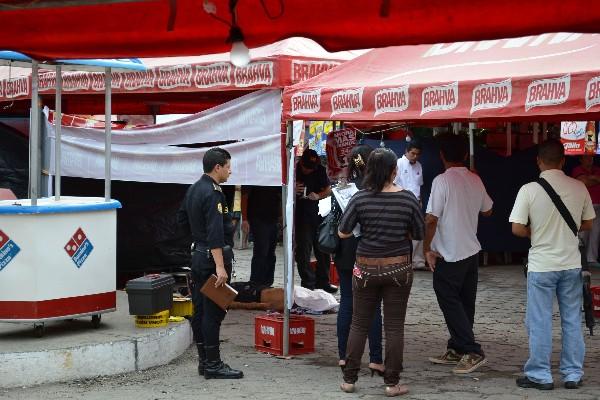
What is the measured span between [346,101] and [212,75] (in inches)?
110

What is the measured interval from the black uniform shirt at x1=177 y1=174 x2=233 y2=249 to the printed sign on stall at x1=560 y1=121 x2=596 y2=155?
1001 cm

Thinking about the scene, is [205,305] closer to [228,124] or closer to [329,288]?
[228,124]

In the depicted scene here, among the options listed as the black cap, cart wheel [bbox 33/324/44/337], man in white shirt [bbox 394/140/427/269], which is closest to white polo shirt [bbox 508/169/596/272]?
cart wheel [bbox 33/324/44/337]

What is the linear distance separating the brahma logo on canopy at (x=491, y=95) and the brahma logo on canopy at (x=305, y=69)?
8.54 ft

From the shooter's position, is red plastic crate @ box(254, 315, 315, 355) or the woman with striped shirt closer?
the woman with striped shirt

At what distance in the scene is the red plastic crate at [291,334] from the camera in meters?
8.73

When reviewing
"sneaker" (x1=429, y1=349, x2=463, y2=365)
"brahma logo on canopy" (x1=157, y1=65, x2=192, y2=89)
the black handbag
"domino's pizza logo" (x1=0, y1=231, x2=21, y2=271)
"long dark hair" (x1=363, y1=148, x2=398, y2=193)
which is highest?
"brahma logo on canopy" (x1=157, y1=65, x2=192, y2=89)

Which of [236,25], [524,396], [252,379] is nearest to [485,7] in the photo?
[236,25]

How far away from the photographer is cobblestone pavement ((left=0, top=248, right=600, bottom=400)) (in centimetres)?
729

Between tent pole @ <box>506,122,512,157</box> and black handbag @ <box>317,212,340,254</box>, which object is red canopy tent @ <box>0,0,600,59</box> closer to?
black handbag @ <box>317,212,340,254</box>

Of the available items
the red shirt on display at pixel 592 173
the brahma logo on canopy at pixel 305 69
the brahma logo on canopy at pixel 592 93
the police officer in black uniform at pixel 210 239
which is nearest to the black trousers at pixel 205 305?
the police officer in black uniform at pixel 210 239

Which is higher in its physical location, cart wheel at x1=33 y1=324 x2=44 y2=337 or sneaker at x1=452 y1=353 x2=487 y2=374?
cart wheel at x1=33 y1=324 x2=44 y2=337

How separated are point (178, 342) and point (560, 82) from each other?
13.6 feet

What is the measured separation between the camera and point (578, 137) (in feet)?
55.9
